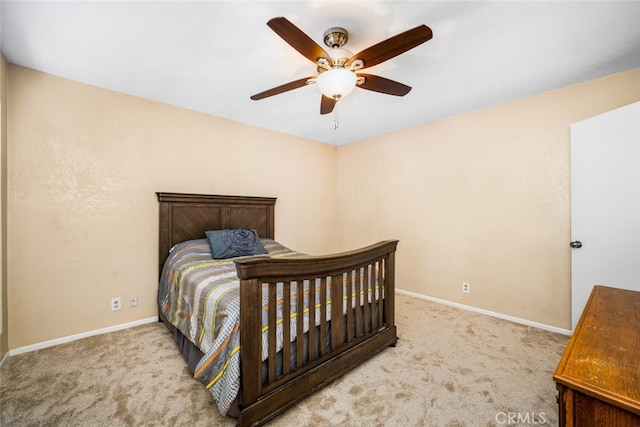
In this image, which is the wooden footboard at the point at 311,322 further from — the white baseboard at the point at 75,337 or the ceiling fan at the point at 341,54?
the white baseboard at the point at 75,337

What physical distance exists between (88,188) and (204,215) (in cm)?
105

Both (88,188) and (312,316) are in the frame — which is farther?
(88,188)

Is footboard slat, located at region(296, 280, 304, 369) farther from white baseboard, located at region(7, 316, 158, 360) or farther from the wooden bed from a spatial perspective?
white baseboard, located at region(7, 316, 158, 360)

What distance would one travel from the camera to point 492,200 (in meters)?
2.96

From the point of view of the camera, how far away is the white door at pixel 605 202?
2018 mm

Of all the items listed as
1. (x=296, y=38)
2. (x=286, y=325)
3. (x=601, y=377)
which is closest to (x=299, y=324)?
(x=286, y=325)

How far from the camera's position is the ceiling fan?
1350 mm

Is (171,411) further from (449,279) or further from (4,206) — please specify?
(449,279)

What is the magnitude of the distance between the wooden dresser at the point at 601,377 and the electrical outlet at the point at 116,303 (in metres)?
3.27

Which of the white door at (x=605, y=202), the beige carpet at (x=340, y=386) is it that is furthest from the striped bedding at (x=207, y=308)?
the white door at (x=605, y=202)

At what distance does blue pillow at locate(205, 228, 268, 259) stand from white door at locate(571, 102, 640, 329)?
301 cm

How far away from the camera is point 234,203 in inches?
133

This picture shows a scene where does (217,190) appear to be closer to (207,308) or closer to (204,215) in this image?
(204,215)

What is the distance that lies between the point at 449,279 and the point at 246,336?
9.03 ft
